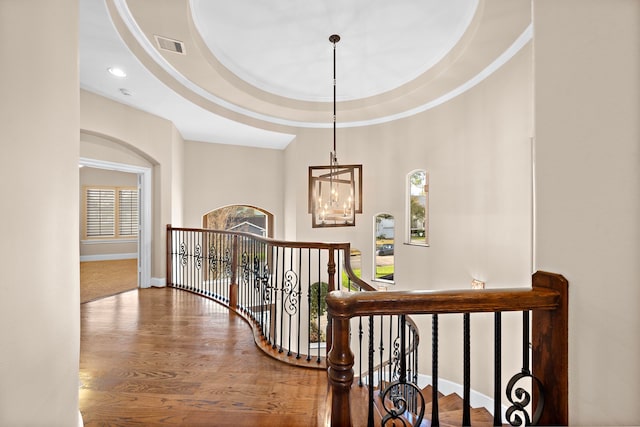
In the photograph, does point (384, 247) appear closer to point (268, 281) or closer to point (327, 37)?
point (268, 281)

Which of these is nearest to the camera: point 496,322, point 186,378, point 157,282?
point 496,322

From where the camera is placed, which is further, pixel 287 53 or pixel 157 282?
pixel 157 282

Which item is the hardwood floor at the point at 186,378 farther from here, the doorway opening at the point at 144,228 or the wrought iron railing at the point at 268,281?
the doorway opening at the point at 144,228

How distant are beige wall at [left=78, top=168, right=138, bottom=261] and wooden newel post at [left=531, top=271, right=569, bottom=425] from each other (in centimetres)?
971

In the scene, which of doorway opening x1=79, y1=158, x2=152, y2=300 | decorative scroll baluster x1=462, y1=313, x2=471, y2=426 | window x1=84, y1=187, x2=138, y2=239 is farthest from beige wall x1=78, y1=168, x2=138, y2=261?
decorative scroll baluster x1=462, y1=313, x2=471, y2=426

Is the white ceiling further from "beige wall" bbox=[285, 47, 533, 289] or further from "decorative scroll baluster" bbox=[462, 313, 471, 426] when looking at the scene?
"decorative scroll baluster" bbox=[462, 313, 471, 426]

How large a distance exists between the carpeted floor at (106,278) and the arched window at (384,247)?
4.54m

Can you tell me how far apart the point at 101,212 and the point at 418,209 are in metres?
8.47

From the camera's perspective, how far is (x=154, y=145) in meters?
4.81

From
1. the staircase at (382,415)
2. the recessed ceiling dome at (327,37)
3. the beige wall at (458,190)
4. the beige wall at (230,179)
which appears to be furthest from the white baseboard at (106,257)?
the staircase at (382,415)

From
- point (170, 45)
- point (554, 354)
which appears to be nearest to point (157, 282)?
point (170, 45)
